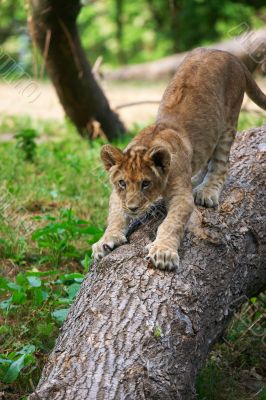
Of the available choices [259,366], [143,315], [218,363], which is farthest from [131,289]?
[259,366]

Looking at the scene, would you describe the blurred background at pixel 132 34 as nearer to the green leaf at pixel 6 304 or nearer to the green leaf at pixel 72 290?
the green leaf at pixel 72 290

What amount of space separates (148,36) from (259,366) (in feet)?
57.0

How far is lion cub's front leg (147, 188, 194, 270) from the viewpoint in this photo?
443cm

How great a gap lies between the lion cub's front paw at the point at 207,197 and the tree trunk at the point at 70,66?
439cm

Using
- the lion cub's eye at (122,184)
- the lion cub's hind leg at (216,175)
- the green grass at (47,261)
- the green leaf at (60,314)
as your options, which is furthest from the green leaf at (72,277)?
the lion cub's hind leg at (216,175)

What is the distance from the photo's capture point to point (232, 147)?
6.37 m

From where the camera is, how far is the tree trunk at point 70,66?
356 inches

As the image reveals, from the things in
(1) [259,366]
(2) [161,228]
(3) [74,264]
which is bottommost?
(1) [259,366]

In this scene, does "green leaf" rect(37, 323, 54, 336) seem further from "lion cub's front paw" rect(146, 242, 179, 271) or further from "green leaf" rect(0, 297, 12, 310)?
"lion cub's front paw" rect(146, 242, 179, 271)

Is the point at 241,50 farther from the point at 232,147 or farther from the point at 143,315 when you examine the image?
the point at 143,315

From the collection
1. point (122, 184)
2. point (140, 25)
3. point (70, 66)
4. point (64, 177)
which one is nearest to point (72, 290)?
point (122, 184)

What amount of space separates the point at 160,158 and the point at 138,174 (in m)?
0.19

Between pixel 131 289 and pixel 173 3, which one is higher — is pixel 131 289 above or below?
above

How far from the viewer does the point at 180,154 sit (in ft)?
17.3
